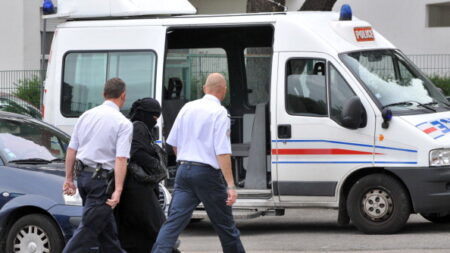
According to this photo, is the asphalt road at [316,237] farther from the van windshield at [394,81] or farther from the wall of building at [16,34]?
the wall of building at [16,34]

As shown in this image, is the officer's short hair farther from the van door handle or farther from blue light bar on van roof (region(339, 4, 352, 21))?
blue light bar on van roof (region(339, 4, 352, 21))

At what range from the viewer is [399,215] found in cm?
1120

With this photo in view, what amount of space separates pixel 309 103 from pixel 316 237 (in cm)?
148

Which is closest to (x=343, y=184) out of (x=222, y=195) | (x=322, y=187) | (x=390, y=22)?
(x=322, y=187)

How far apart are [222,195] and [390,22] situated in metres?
24.6

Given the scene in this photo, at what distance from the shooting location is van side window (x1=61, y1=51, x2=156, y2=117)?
1238 centimetres

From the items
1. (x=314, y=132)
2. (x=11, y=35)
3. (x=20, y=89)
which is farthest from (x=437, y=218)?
(x=11, y=35)

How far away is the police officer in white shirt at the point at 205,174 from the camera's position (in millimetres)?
8336

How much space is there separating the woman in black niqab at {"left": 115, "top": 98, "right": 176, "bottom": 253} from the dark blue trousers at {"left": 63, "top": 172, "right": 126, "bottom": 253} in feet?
0.61

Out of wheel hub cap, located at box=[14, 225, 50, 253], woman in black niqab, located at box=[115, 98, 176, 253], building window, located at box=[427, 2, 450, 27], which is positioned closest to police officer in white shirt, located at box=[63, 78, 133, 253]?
woman in black niqab, located at box=[115, 98, 176, 253]

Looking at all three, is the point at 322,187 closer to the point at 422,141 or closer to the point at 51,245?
the point at 422,141

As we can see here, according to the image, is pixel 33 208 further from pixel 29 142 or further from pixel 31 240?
pixel 29 142

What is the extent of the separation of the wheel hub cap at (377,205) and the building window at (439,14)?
854 inches

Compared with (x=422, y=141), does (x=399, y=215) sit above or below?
below
